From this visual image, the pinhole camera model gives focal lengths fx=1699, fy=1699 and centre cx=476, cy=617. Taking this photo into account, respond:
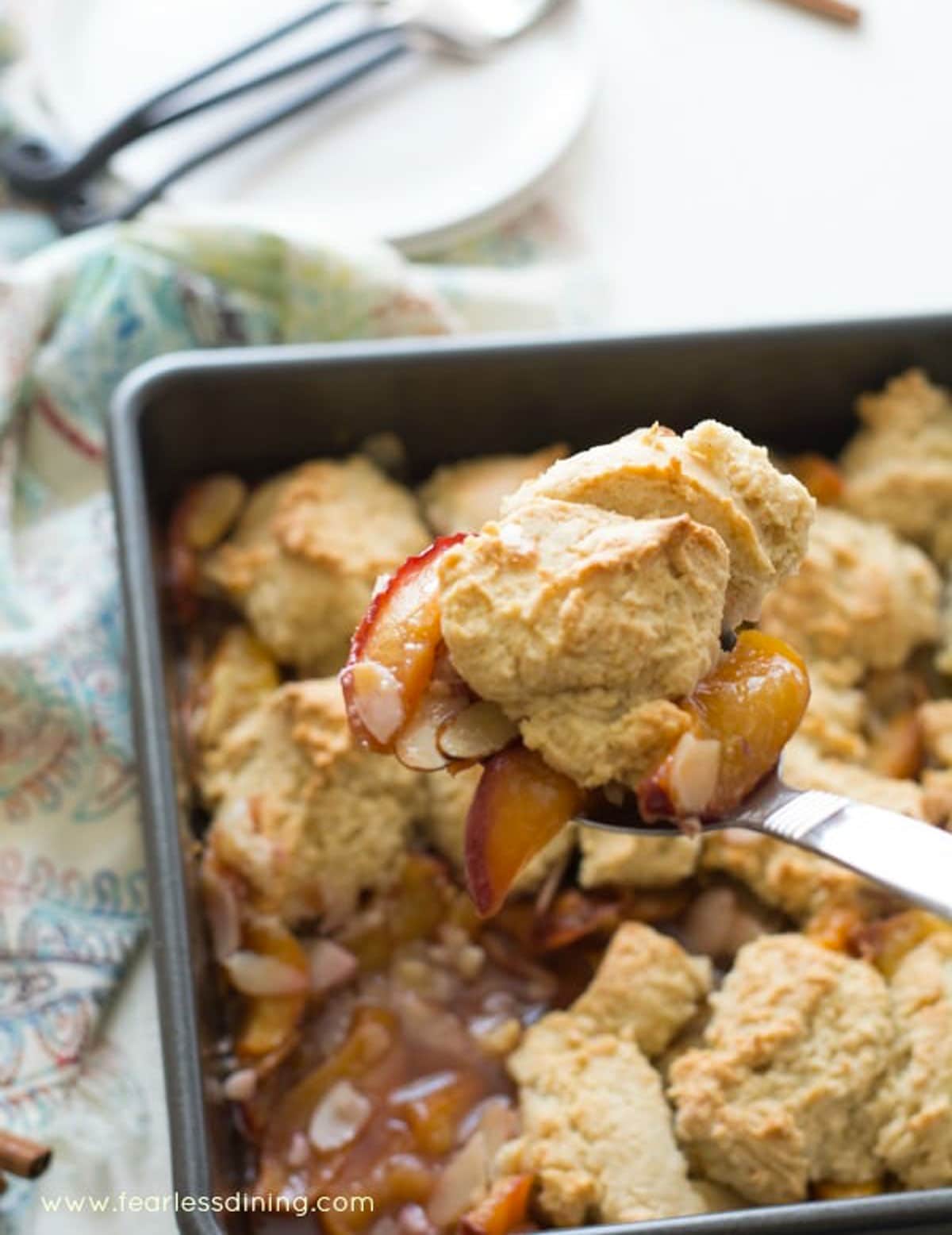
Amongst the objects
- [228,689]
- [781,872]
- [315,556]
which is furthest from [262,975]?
[781,872]

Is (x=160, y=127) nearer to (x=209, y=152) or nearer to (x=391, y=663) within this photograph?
(x=209, y=152)

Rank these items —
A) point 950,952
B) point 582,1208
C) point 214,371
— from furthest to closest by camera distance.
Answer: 1. point 214,371
2. point 950,952
3. point 582,1208

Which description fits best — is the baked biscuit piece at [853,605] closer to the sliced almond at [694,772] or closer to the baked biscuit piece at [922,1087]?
the baked biscuit piece at [922,1087]

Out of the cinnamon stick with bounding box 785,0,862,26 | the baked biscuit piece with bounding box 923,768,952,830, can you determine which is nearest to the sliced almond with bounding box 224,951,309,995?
the baked biscuit piece with bounding box 923,768,952,830

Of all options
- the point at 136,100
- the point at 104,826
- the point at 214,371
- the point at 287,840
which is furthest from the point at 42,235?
the point at 287,840

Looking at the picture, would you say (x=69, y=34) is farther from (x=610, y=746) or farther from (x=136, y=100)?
(x=610, y=746)
